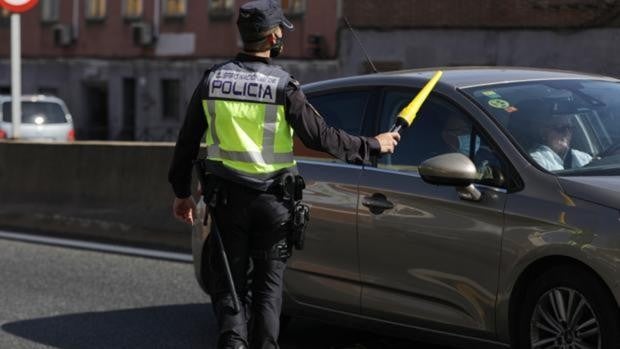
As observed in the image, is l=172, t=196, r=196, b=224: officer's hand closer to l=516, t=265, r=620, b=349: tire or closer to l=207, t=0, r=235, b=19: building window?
l=516, t=265, r=620, b=349: tire

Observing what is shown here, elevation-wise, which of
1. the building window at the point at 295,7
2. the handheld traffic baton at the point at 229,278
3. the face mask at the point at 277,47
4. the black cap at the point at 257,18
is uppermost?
the black cap at the point at 257,18

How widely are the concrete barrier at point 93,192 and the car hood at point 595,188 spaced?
658cm

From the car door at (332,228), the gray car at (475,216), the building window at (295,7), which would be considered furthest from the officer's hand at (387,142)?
the building window at (295,7)

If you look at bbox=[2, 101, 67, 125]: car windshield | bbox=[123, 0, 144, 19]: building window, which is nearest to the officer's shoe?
bbox=[2, 101, 67, 125]: car windshield

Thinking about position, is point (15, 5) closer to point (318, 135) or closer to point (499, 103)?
point (499, 103)

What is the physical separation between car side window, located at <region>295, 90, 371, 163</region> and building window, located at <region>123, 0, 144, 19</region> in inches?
1442

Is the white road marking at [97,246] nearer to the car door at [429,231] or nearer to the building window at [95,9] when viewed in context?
the car door at [429,231]

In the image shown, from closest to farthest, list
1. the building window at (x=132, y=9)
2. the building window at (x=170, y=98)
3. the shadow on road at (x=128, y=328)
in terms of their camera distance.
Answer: the shadow on road at (x=128, y=328)
the building window at (x=170, y=98)
the building window at (x=132, y=9)

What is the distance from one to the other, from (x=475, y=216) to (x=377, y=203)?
0.67 meters

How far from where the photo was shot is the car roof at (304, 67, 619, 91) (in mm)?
6914

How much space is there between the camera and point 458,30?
3475 centimetres

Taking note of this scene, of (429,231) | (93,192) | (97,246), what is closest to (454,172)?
(429,231)

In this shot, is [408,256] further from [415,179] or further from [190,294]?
[190,294]

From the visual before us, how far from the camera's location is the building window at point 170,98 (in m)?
42.4
